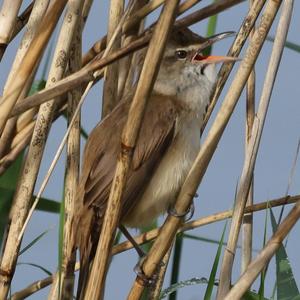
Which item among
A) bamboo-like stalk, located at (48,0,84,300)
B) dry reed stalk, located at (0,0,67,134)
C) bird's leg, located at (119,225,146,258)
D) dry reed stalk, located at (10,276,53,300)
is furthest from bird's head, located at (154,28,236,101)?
dry reed stalk, located at (0,0,67,134)

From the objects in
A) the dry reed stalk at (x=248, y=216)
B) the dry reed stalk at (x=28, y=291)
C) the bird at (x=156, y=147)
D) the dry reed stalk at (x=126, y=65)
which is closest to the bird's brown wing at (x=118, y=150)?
the bird at (x=156, y=147)

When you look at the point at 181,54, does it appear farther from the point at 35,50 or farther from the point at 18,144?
the point at 35,50

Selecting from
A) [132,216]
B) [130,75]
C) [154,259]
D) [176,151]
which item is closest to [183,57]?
[130,75]

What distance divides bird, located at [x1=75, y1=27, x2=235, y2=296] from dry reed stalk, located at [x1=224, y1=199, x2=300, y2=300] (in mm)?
405

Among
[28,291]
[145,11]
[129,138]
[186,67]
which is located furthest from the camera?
[186,67]

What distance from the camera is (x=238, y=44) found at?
2.10 m

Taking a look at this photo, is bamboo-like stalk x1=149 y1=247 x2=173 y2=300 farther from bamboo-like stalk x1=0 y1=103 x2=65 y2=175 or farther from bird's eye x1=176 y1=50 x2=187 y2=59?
bird's eye x1=176 y1=50 x2=187 y2=59

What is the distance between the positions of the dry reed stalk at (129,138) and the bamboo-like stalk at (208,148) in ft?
0.52

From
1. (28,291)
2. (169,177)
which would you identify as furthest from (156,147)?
(28,291)

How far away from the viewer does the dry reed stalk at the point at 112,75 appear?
2158 millimetres

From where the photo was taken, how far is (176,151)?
85.5 inches

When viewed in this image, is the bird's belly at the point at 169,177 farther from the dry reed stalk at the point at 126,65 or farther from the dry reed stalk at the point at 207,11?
the dry reed stalk at the point at 207,11

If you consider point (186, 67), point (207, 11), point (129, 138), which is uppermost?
point (186, 67)

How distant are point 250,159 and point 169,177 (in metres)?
0.32
